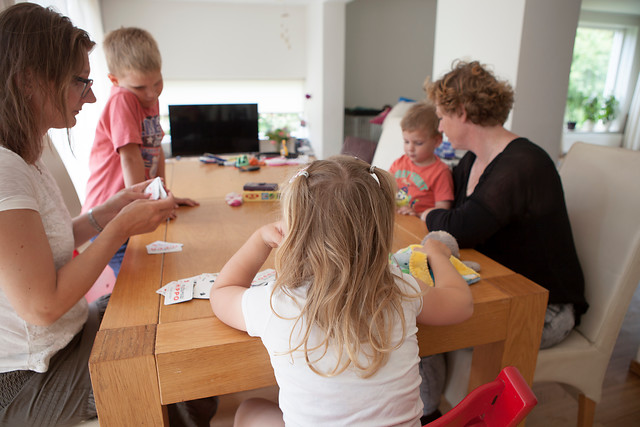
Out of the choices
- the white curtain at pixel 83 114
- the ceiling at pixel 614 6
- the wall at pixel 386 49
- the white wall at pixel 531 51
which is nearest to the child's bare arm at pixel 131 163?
the white curtain at pixel 83 114

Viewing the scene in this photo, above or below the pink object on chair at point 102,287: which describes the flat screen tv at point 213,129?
above

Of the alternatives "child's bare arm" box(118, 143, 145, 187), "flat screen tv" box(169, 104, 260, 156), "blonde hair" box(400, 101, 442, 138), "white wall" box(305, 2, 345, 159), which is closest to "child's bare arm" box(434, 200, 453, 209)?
"blonde hair" box(400, 101, 442, 138)

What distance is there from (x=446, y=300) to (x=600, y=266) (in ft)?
2.48

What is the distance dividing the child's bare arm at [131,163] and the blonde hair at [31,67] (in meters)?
0.62

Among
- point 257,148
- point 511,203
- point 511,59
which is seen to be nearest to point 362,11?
point 257,148

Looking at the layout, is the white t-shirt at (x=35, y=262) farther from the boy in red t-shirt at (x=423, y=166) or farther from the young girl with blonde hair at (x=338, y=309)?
the boy in red t-shirt at (x=423, y=166)

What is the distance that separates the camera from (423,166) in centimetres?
196

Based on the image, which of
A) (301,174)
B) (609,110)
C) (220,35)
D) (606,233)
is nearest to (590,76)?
(609,110)

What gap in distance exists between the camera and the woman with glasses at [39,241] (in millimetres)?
802

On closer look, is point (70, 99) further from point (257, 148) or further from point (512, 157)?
point (257, 148)

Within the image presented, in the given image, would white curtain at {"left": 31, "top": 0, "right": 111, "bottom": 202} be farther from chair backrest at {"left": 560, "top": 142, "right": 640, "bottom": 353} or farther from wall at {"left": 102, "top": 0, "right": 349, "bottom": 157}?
chair backrest at {"left": 560, "top": 142, "right": 640, "bottom": 353}

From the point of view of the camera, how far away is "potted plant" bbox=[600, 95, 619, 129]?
21.7ft

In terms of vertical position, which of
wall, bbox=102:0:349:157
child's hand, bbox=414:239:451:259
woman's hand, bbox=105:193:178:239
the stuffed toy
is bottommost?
the stuffed toy

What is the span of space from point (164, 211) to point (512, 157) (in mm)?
1044
